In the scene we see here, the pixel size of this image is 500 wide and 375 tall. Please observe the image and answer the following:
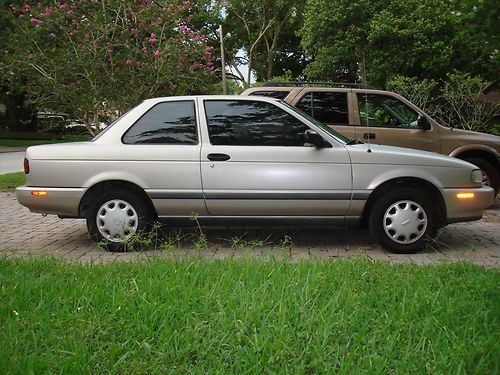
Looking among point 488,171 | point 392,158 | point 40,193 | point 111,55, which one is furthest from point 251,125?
point 111,55

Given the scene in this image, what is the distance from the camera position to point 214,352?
2820mm

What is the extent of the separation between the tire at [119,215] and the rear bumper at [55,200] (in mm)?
189

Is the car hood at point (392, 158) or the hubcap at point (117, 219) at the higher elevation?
the car hood at point (392, 158)

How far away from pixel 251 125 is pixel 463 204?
2451 mm

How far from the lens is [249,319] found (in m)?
3.15

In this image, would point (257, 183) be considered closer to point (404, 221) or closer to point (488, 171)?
point (404, 221)

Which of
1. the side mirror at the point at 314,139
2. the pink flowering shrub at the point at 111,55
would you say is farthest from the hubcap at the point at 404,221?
the pink flowering shrub at the point at 111,55

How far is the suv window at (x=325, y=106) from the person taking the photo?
8.14 metres

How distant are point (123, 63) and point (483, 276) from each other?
9.30 m

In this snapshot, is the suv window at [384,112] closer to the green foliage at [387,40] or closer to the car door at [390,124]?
the car door at [390,124]

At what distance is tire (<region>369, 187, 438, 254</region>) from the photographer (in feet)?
18.0

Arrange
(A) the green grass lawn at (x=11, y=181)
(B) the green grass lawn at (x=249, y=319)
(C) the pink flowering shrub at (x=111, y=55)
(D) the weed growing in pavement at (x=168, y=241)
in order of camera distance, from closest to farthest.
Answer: (B) the green grass lawn at (x=249, y=319) < (D) the weed growing in pavement at (x=168, y=241) < (C) the pink flowering shrub at (x=111, y=55) < (A) the green grass lawn at (x=11, y=181)

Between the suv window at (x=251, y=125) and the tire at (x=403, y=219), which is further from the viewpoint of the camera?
the suv window at (x=251, y=125)

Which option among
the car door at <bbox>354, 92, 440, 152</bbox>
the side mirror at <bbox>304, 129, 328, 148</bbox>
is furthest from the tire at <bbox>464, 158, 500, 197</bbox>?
the side mirror at <bbox>304, 129, 328, 148</bbox>
